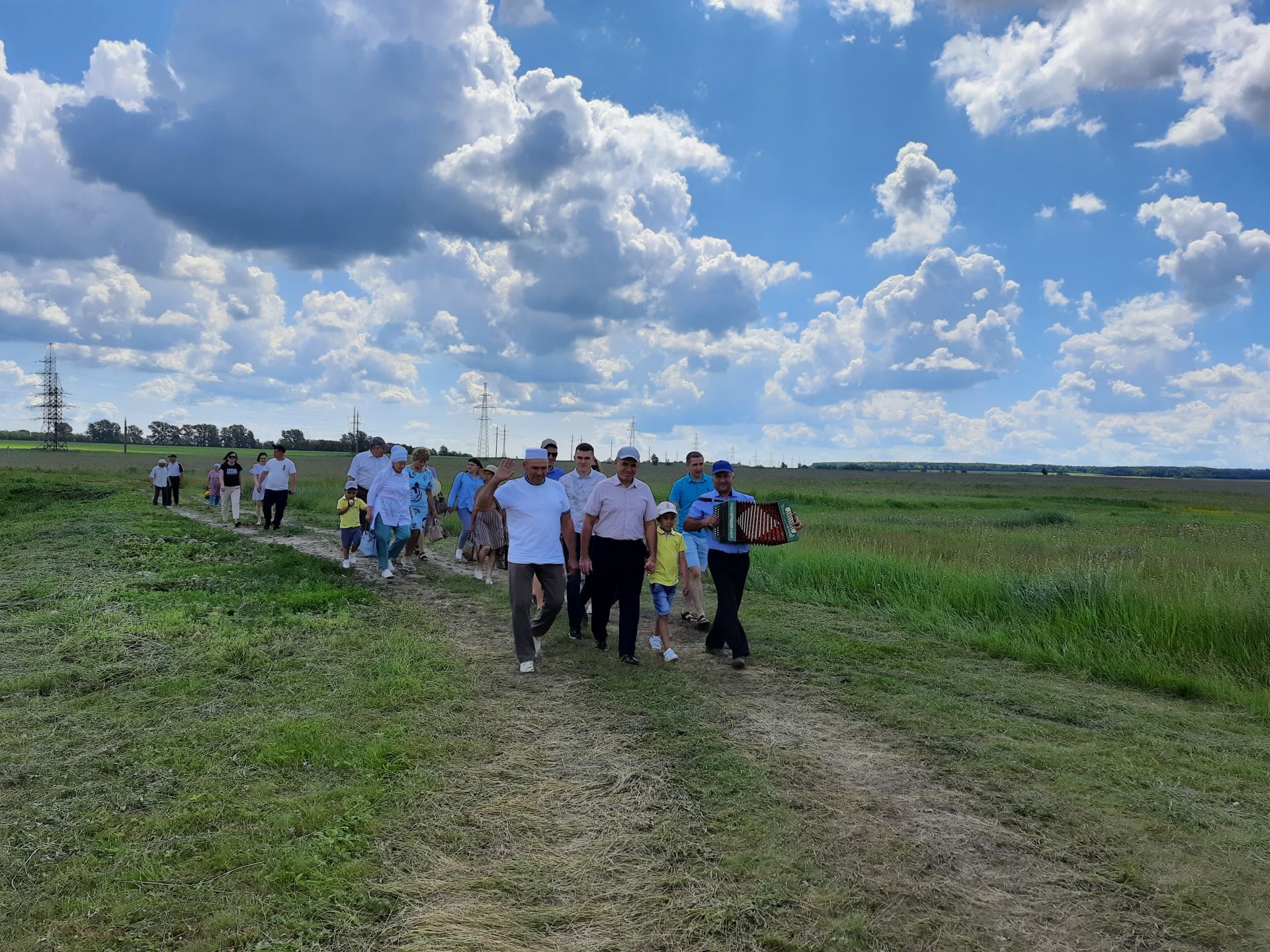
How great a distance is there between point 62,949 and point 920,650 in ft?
24.2

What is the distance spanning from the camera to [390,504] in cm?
1155

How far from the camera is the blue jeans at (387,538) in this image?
11.7 meters

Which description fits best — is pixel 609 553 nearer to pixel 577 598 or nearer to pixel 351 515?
pixel 577 598

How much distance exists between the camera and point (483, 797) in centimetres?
420

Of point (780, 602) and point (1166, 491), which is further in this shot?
point (1166, 491)

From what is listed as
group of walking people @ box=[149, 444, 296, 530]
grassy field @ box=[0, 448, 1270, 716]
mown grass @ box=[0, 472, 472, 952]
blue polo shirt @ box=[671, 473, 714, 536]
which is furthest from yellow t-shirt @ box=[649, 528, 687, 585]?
group of walking people @ box=[149, 444, 296, 530]

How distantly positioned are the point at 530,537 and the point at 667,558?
1.72 m

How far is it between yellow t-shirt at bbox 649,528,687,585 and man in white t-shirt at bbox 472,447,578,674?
4.01 ft

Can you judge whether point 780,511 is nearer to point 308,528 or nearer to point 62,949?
point 62,949

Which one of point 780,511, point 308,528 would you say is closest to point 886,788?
point 780,511

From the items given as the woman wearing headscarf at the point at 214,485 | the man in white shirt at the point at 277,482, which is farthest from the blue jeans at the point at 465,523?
the woman wearing headscarf at the point at 214,485

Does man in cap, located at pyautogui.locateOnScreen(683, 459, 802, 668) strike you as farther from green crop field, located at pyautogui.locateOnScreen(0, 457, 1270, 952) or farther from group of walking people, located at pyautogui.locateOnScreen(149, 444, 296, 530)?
group of walking people, located at pyautogui.locateOnScreen(149, 444, 296, 530)

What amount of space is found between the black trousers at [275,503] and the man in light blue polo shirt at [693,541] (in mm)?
11682

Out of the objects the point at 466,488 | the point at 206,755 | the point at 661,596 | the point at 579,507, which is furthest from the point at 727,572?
the point at 466,488
